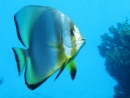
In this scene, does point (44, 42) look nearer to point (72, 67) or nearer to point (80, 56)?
point (72, 67)

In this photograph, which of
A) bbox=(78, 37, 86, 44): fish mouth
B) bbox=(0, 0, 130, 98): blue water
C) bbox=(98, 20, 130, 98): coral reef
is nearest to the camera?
bbox=(78, 37, 86, 44): fish mouth

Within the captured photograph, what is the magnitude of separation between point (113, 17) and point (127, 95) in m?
90.1

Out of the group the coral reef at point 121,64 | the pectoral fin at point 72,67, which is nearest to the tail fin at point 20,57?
the pectoral fin at point 72,67

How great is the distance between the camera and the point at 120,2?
87.5 meters

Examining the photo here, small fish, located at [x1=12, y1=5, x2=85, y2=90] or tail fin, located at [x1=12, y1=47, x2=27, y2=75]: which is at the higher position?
small fish, located at [x1=12, y1=5, x2=85, y2=90]

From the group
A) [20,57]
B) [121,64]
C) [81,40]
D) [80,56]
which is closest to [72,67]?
[81,40]

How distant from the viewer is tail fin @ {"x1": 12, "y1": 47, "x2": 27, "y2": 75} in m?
1.24

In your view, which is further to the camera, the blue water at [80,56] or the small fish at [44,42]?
the blue water at [80,56]

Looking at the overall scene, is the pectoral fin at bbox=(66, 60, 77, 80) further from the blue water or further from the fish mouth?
the blue water

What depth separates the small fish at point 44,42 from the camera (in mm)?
1190

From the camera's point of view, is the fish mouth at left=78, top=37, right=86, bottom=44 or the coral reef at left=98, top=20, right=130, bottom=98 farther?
the coral reef at left=98, top=20, right=130, bottom=98

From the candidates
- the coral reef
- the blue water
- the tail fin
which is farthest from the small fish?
the blue water

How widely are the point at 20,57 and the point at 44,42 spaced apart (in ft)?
0.43

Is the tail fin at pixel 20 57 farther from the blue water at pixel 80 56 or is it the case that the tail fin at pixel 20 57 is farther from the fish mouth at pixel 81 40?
the blue water at pixel 80 56
